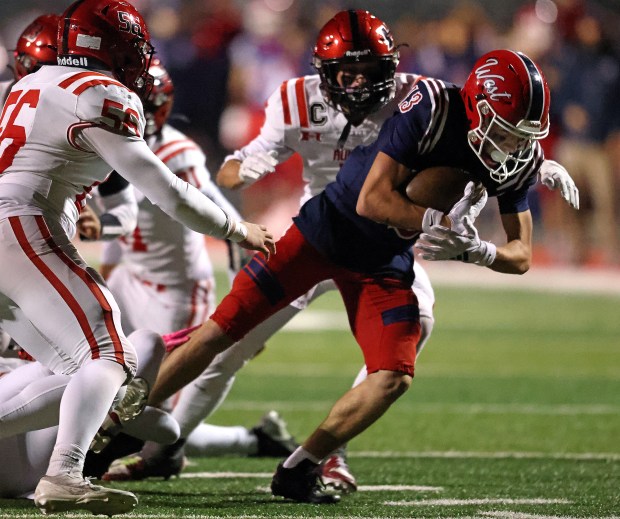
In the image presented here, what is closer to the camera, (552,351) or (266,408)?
(266,408)

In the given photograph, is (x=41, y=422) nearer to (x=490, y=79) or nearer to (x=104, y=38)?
(x=104, y=38)

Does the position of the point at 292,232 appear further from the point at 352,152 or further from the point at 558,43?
the point at 558,43

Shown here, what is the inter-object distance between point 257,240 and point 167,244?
2034 millimetres

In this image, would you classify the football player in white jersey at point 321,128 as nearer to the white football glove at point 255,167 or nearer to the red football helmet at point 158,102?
the white football glove at point 255,167

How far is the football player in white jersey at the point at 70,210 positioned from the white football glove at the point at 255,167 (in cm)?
110

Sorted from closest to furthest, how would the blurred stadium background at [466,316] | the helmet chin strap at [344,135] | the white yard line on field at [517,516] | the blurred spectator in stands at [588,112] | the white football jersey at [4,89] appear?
1. the white yard line on field at [517,516]
2. the blurred stadium background at [466,316]
3. the helmet chin strap at [344,135]
4. the white football jersey at [4,89]
5. the blurred spectator in stands at [588,112]

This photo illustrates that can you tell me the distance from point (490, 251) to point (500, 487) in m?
0.83

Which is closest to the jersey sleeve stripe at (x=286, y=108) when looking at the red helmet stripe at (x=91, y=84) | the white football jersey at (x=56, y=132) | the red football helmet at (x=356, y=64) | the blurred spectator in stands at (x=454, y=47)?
the red football helmet at (x=356, y=64)

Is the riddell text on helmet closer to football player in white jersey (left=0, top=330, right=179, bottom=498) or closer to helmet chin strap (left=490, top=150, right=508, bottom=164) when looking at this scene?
football player in white jersey (left=0, top=330, right=179, bottom=498)

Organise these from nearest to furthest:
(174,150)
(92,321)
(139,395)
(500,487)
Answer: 1. (92,321)
2. (139,395)
3. (500,487)
4. (174,150)

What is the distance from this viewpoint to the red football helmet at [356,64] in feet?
15.6

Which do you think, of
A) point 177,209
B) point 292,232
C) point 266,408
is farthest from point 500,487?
point 266,408

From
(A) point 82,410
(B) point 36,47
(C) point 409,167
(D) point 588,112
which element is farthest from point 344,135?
(D) point 588,112

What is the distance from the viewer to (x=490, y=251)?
412 cm
